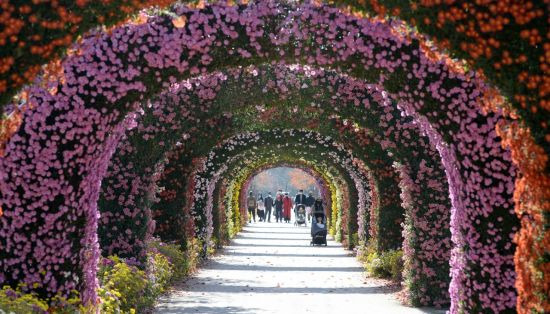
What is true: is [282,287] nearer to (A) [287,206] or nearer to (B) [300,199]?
(B) [300,199]

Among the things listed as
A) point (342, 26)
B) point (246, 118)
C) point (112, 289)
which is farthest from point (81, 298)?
point (246, 118)

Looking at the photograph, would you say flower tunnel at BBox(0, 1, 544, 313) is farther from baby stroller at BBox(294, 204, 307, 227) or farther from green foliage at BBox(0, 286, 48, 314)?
baby stroller at BBox(294, 204, 307, 227)

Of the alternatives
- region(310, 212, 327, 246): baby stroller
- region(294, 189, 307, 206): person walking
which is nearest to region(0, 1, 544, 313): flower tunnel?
region(310, 212, 327, 246): baby stroller

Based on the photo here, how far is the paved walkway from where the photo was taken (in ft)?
42.6

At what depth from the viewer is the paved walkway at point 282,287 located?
1298 cm

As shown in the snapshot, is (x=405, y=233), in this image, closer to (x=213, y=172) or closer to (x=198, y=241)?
(x=198, y=241)

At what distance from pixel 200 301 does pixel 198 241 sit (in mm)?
8002

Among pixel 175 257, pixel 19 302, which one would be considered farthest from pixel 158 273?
pixel 19 302

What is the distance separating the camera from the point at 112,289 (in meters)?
11.4

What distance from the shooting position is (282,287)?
1600 centimetres

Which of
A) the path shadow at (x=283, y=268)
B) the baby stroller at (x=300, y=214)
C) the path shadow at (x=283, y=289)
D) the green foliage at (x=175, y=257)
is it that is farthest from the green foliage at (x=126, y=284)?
the baby stroller at (x=300, y=214)

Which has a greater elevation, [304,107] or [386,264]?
[304,107]

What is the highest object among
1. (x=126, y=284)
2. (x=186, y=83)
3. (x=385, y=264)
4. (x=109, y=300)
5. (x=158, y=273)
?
(x=186, y=83)

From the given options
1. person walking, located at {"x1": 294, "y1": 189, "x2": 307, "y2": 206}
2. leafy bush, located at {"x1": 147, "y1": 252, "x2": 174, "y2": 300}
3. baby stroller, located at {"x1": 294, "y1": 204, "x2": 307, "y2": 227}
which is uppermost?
person walking, located at {"x1": 294, "y1": 189, "x2": 307, "y2": 206}
